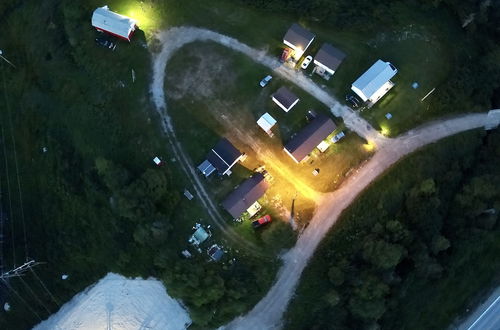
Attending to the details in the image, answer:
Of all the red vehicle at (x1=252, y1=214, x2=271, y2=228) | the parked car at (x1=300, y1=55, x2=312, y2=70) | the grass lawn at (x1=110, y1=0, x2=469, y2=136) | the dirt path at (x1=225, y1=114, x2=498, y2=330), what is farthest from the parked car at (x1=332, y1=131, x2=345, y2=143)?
the red vehicle at (x1=252, y1=214, x2=271, y2=228)

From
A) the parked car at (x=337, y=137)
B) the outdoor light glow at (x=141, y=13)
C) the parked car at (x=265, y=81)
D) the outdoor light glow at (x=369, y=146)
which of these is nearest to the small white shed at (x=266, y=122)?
the parked car at (x=265, y=81)

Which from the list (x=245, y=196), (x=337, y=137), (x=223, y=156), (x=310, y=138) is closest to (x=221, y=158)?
(x=223, y=156)

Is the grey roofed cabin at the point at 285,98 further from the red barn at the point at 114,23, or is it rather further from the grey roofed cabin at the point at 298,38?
the red barn at the point at 114,23

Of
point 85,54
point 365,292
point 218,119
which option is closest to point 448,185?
point 365,292

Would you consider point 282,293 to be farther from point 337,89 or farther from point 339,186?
point 337,89

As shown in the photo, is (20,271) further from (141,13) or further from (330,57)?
(330,57)

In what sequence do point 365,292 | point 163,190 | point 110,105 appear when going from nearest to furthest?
point 365,292 < point 163,190 < point 110,105

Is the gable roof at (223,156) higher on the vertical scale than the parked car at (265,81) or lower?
lower
